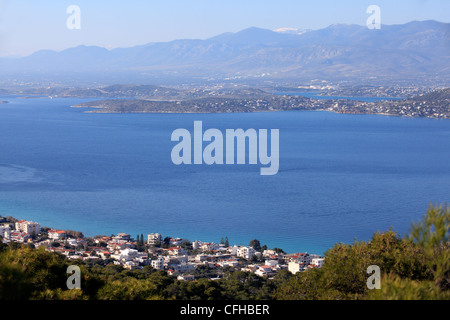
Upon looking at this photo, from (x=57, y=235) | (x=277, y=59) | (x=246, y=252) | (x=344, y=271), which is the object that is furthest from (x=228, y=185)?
(x=277, y=59)

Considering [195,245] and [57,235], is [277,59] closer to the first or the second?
[195,245]

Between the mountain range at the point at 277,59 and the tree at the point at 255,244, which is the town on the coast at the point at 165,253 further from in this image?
the mountain range at the point at 277,59

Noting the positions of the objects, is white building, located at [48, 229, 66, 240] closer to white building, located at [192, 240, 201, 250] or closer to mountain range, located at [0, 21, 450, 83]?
white building, located at [192, 240, 201, 250]

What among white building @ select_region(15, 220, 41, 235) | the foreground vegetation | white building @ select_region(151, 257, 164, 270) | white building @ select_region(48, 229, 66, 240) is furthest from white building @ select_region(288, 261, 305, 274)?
white building @ select_region(15, 220, 41, 235)

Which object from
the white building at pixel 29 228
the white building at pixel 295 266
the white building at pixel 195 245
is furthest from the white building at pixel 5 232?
the white building at pixel 295 266

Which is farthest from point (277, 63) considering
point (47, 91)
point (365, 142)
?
point (365, 142)
